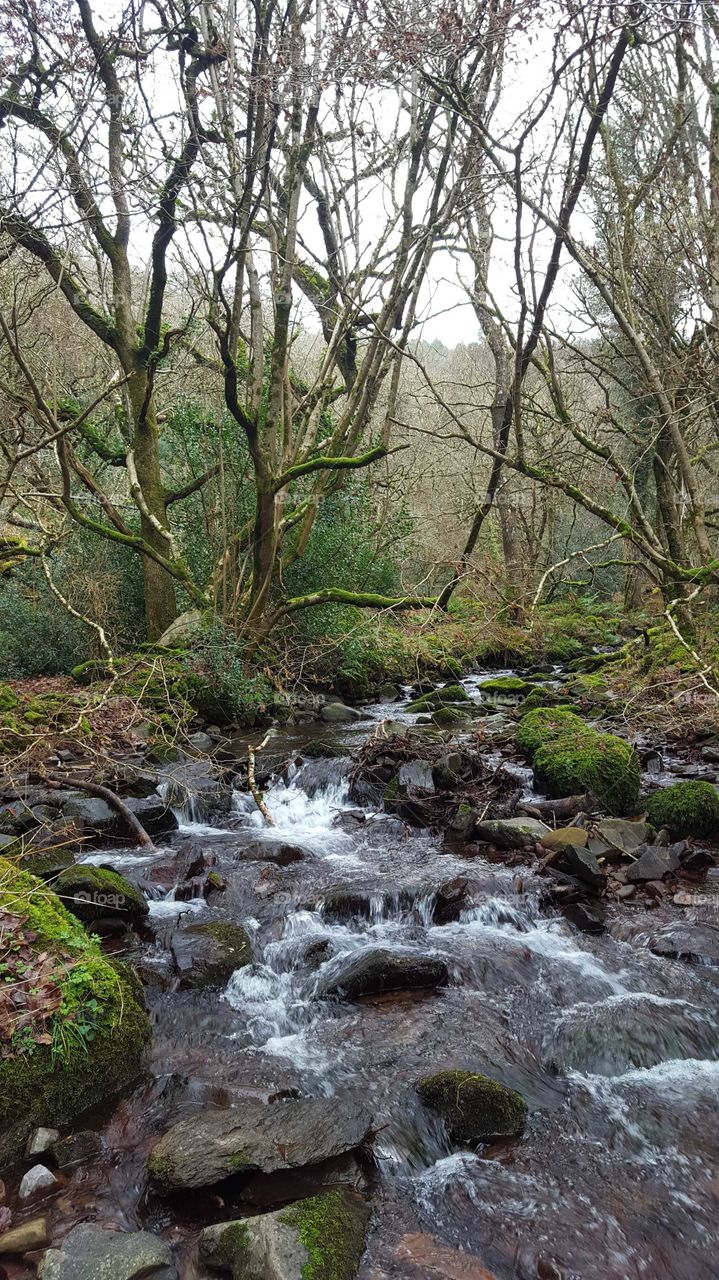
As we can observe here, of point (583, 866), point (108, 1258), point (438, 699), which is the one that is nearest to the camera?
point (108, 1258)

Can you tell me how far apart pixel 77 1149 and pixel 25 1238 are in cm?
47

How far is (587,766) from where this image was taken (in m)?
6.82

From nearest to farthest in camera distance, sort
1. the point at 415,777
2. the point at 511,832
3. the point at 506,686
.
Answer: the point at 511,832 → the point at 415,777 → the point at 506,686

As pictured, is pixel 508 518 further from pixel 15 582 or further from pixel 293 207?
pixel 15 582

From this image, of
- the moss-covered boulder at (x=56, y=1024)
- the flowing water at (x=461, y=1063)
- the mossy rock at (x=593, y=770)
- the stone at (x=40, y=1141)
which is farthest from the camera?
the mossy rock at (x=593, y=770)

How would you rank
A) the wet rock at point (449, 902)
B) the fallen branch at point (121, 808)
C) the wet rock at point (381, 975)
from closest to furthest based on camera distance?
1. the wet rock at point (381, 975)
2. the wet rock at point (449, 902)
3. the fallen branch at point (121, 808)

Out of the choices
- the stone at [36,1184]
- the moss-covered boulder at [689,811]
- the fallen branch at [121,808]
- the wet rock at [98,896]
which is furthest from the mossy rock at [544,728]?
the stone at [36,1184]

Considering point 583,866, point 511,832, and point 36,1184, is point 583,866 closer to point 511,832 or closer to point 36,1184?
point 511,832

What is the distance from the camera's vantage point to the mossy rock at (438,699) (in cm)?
1108

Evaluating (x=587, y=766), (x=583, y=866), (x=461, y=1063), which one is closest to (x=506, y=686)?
(x=587, y=766)

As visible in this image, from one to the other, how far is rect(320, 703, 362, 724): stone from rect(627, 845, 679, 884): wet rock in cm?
580

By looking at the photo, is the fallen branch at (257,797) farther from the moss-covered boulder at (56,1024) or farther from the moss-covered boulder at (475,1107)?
the moss-covered boulder at (475,1107)

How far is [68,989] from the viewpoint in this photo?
3.30 metres

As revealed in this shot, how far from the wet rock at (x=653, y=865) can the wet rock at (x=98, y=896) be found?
3.53 metres
